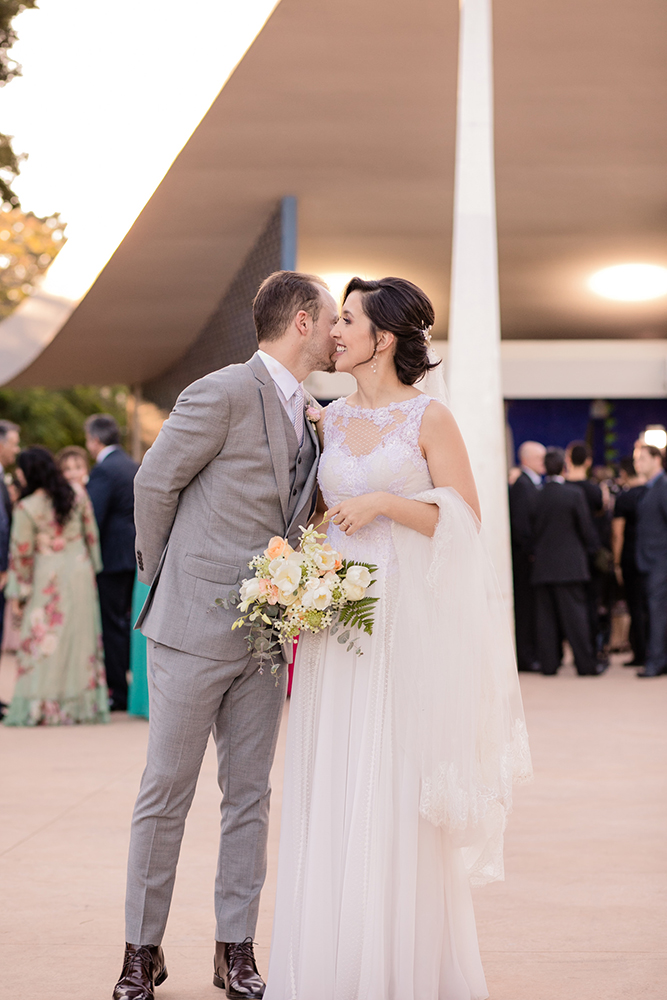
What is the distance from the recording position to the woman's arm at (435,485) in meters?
2.66

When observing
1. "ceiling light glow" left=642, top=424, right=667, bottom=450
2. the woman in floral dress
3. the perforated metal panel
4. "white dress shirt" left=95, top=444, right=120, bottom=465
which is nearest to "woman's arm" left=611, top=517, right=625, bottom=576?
the perforated metal panel

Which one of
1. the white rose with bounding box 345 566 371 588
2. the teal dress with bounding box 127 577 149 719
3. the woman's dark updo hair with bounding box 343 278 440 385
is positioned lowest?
the teal dress with bounding box 127 577 149 719

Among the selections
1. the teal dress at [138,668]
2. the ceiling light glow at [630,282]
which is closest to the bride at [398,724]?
the teal dress at [138,668]

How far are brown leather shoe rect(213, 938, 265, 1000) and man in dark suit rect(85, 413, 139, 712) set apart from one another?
17.7 ft

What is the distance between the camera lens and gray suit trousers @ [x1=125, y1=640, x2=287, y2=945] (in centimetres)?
277

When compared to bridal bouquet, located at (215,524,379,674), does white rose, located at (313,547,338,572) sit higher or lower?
higher

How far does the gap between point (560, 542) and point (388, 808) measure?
7496 mm

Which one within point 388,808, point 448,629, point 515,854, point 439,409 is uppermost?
point 439,409

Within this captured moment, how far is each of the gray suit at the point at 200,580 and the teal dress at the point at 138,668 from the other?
14.6 feet

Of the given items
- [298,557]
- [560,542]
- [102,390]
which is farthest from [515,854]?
[102,390]

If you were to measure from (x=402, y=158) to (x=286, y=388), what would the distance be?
7.90 m

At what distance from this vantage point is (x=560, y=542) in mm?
9875

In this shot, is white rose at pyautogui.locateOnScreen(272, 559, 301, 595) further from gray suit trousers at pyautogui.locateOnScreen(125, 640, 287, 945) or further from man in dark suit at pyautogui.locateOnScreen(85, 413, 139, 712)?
man in dark suit at pyautogui.locateOnScreen(85, 413, 139, 712)

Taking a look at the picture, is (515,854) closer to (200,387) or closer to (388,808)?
(388,808)
